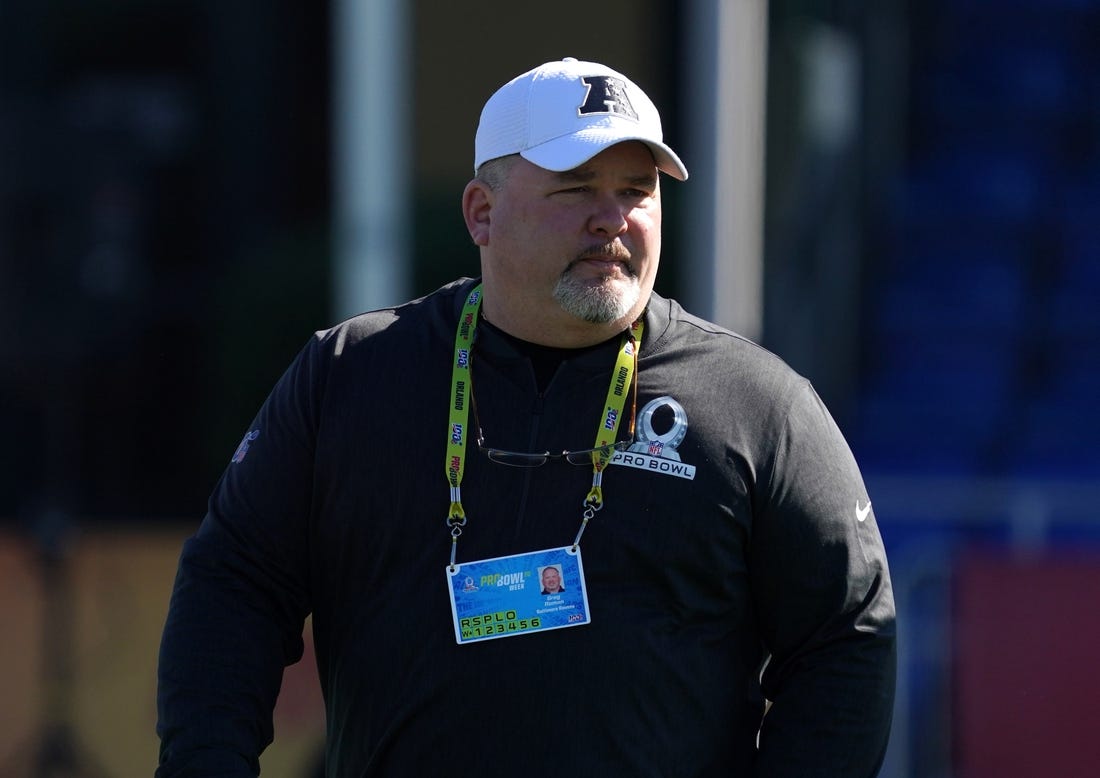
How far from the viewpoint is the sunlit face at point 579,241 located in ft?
9.50

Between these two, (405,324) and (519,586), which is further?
(405,324)

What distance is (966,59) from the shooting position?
10.8 m

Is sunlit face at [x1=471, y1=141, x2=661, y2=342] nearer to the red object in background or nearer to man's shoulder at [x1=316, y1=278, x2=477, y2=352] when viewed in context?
man's shoulder at [x1=316, y1=278, x2=477, y2=352]

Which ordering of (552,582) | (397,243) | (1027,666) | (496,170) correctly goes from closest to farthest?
(552,582) → (496,170) → (1027,666) → (397,243)

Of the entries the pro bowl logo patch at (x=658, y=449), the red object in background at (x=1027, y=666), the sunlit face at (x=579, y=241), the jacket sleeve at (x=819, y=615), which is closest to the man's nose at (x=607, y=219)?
the sunlit face at (x=579, y=241)

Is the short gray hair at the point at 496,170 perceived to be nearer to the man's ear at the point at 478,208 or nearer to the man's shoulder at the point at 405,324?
the man's ear at the point at 478,208

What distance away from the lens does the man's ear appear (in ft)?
10.0

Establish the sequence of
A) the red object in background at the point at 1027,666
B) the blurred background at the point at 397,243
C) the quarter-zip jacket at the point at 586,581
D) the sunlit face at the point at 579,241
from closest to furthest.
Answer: the quarter-zip jacket at the point at 586,581, the sunlit face at the point at 579,241, the red object in background at the point at 1027,666, the blurred background at the point at 397,243

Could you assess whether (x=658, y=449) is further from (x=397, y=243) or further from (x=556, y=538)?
(x=397, y=243)

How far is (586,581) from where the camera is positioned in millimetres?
2799

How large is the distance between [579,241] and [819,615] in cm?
78

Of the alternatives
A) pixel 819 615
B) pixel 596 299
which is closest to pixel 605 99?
pixel 596 299

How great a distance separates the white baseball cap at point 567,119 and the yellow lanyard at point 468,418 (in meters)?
0.33

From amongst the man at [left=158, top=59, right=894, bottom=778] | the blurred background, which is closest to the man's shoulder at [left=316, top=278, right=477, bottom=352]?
the man at [left=158, top=59, right=894, bottom=778]
